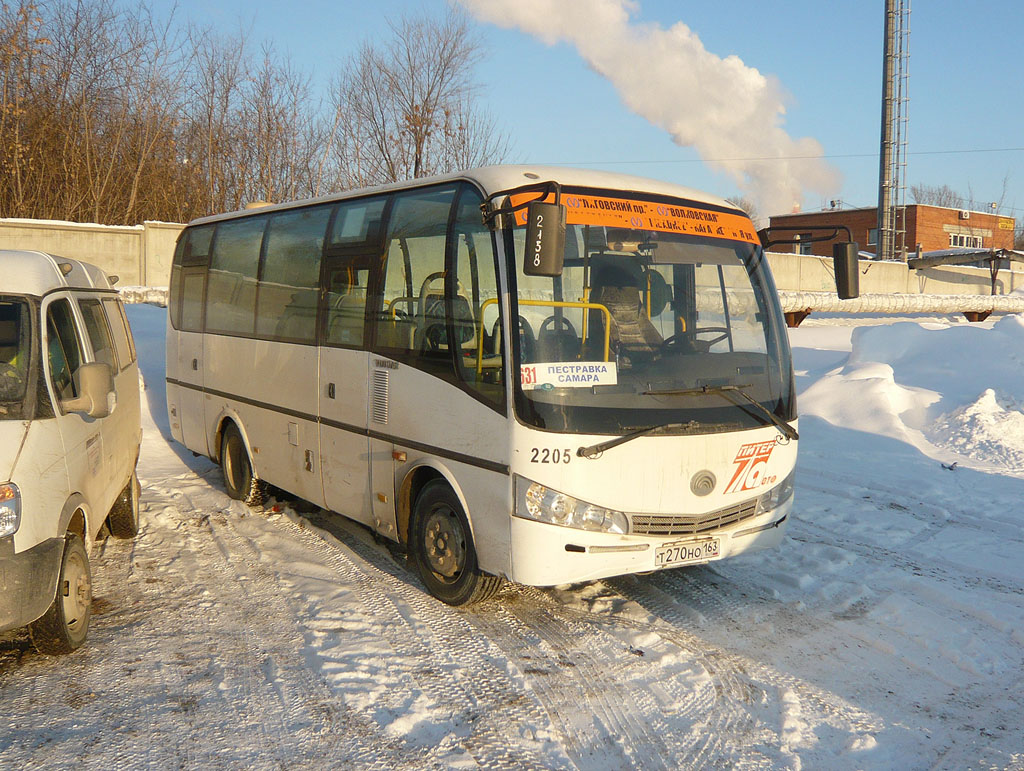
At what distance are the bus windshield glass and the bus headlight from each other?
0.48 m

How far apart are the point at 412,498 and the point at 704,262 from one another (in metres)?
2.56

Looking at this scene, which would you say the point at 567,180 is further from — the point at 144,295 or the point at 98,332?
the point at 144,295

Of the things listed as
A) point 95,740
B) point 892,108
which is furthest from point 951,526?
point 892,108

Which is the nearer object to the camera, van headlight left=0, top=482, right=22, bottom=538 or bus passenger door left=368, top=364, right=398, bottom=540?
van headlight left=0, top=482, right=22, bottom=538

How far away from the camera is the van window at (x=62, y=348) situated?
210 inches

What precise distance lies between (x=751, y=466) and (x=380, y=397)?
2.63 meters

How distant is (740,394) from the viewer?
18.5 ft

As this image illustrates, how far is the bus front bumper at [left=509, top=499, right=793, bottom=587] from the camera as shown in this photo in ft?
16.8

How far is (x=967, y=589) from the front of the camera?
6.20 m

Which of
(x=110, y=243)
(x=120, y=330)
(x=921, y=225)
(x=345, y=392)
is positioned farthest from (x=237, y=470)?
(x=921, y=225)

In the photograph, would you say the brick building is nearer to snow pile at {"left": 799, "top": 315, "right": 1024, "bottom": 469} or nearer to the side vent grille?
snow pile at {"left": 799, "top": 315, "right": 1024, "bottom": 469}

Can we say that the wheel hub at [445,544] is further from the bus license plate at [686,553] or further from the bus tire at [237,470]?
the bus tire at [237,470]

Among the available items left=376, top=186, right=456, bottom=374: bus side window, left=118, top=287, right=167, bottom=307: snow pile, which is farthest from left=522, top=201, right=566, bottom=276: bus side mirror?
left=118, top=287, right=167, bottom=307: snow pile

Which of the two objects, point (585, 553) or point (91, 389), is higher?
point (91, 389)
